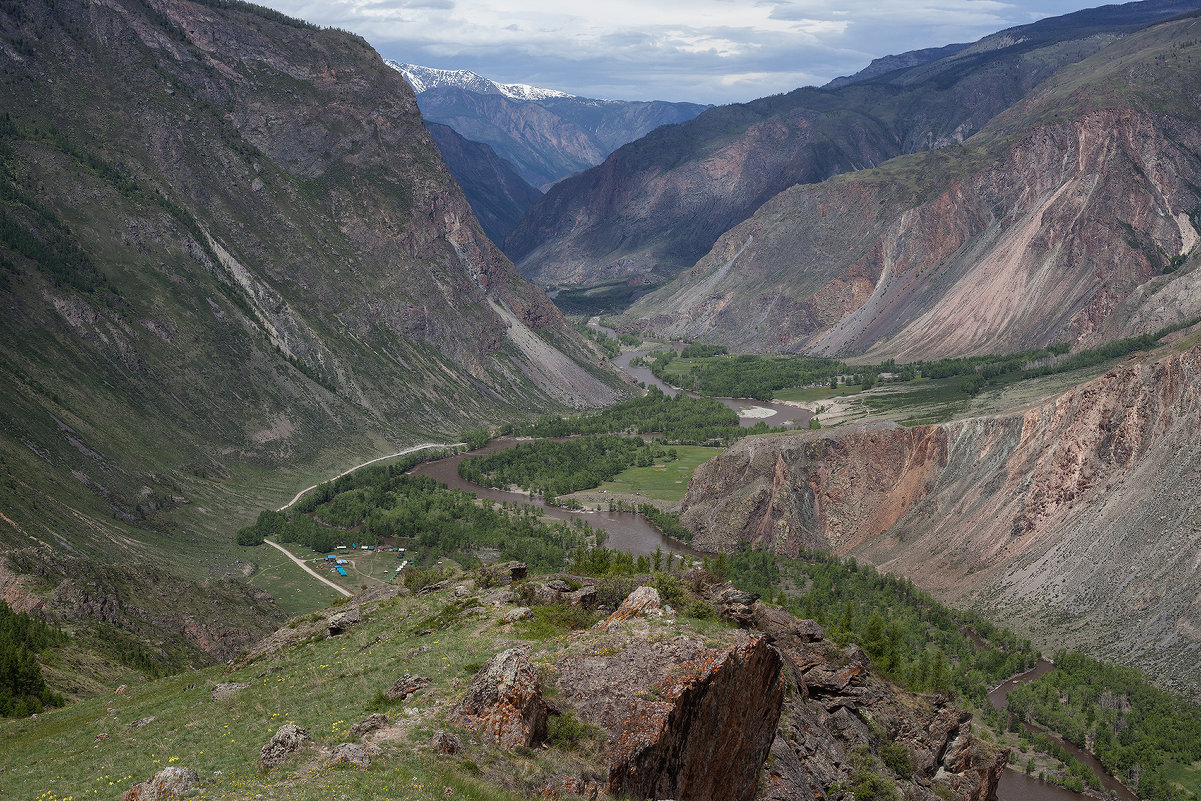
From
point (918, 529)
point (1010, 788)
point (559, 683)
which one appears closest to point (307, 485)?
point (918, 529)

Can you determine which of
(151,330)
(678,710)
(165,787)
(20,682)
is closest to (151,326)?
(151,330)

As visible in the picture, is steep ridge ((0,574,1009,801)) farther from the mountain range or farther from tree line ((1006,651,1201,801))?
the mountain range

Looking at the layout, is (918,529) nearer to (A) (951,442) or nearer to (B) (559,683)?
(A) (951,442)

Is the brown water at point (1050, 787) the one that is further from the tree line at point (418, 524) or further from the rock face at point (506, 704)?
the tree line at point (418, 524)

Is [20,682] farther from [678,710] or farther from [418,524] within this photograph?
[418,524]

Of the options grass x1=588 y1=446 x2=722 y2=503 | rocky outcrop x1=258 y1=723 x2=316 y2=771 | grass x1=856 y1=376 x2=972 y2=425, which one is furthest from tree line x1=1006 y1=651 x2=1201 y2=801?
grass x1=588 y1=446 x2=722 y2=503

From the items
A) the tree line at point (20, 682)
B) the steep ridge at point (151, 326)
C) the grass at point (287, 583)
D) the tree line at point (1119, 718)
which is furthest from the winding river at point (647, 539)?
the tree line at point (20, 682)
